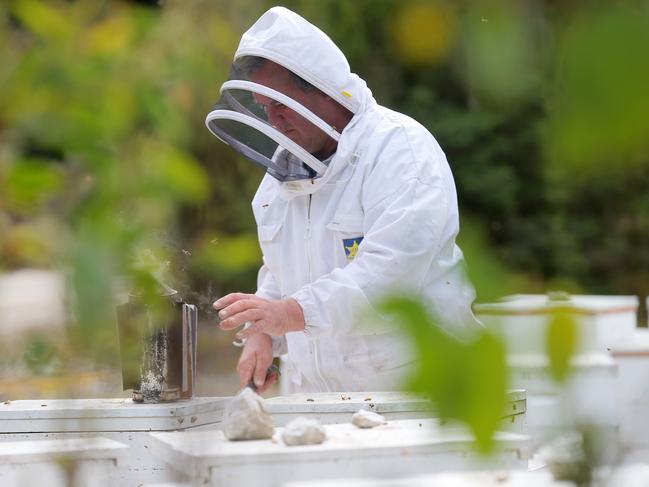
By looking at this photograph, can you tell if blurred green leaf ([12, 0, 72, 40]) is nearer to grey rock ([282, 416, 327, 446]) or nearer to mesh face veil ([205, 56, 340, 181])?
grey rock ([282, 416, 327, 446])

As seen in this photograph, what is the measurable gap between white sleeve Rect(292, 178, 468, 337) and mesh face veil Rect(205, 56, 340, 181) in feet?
0.94

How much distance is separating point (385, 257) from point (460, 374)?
86.5 inches

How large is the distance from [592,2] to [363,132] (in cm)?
249

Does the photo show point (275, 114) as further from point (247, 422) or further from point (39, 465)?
point (39, 465)

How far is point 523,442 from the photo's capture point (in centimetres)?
68

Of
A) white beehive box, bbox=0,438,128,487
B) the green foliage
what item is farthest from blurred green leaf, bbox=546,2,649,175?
white beehive box, bbox=0,438,128,487

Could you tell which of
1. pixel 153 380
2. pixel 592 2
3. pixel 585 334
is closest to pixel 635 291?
pixel 585 334

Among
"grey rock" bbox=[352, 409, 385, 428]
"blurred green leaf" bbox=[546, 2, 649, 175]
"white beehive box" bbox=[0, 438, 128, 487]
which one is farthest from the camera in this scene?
"grey rock" bbox=[352, 409, 385, 428]

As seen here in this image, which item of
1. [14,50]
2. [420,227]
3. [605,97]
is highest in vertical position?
[420,227]

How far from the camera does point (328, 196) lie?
2943mm

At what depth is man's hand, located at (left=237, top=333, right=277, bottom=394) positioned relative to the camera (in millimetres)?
2795

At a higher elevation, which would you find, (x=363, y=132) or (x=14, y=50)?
(x=363, y=132)

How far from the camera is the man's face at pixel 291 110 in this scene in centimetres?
293

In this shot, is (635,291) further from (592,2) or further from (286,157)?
(286,157)
